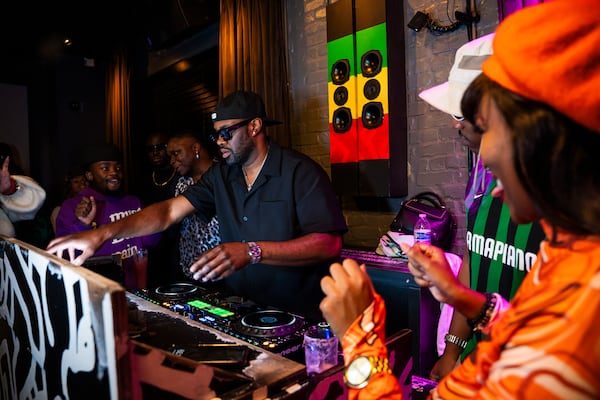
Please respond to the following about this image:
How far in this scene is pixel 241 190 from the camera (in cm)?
239

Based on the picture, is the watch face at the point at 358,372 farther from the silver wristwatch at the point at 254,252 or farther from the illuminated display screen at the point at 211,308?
the silver wristwatch at the point at 254,252

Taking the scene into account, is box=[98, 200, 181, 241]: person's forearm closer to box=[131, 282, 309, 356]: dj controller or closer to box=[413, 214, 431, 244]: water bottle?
box=[131, 282, 309, 356]: dj controller

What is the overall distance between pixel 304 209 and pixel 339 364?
110 centimetres

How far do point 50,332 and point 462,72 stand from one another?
57.6 inches

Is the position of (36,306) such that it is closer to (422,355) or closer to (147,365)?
(147,365)

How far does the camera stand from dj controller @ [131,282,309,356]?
1.29 m

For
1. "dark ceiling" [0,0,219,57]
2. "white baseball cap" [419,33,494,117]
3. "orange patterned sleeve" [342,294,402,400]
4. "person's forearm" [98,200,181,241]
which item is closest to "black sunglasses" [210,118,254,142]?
"person's forearm" [98,200,181,241]

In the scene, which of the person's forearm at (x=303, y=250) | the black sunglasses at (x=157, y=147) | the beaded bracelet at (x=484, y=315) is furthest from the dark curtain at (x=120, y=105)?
the beaded bracelet at (x=484, y=315)

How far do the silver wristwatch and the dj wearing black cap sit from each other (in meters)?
0.04

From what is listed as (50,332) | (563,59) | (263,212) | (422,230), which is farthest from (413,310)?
(563,59)

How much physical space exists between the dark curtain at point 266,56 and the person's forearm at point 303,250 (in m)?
2.00

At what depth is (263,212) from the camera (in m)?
2.27

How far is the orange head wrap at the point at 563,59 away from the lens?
56 centimetres

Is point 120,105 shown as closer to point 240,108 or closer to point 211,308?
point 240,108
